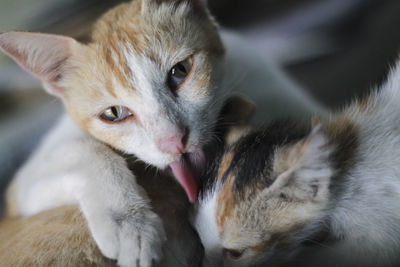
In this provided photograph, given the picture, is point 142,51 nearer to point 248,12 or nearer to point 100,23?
point 100,23

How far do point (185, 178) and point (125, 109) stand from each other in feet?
0.68

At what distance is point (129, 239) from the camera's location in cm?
68

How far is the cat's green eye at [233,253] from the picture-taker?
75 cm

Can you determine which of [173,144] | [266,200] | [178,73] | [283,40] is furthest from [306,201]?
[283,40]


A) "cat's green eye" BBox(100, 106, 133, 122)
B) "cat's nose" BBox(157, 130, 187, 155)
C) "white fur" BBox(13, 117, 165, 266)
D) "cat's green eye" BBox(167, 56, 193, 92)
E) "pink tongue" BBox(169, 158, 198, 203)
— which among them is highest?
"cat's green eye" BBox(167, 56, 193, 92)

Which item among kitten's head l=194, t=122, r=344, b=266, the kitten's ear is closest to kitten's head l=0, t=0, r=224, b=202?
kitten's head l=194, t=122, r=344, b=266

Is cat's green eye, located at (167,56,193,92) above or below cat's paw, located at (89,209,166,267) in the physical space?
above

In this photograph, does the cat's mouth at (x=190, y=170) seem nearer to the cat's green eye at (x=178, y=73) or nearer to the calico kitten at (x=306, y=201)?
the calico kitten at (x=306, y=201)

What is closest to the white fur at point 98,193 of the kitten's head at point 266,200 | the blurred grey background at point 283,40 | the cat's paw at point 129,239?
the cat's paw at point 129,239

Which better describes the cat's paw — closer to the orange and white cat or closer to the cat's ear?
the orange and white cat

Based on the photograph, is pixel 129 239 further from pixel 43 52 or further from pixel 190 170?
pixel 43 52

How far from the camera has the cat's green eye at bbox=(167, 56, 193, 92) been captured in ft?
2.82

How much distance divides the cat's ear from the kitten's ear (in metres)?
0.56

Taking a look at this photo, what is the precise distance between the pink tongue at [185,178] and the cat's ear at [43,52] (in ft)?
1.25
